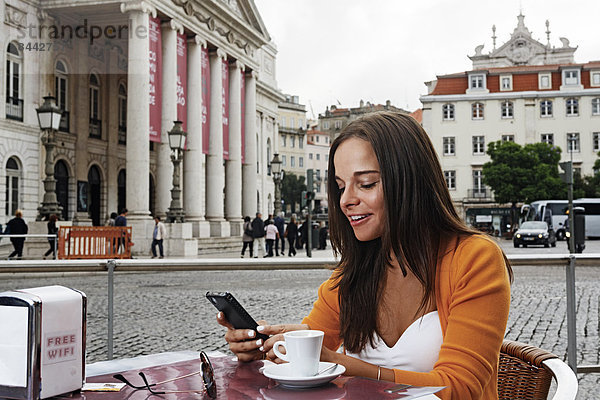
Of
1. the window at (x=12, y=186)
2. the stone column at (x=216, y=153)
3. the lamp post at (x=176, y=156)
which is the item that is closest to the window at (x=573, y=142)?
the stone column at (x=216, y=153)

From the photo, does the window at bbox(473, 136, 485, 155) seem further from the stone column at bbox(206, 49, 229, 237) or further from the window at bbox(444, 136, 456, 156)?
the stone column at bbox(206, 49, 229, 237)

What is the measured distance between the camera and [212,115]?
34.7m

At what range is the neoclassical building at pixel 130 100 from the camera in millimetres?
26406

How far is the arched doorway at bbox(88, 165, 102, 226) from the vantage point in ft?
109

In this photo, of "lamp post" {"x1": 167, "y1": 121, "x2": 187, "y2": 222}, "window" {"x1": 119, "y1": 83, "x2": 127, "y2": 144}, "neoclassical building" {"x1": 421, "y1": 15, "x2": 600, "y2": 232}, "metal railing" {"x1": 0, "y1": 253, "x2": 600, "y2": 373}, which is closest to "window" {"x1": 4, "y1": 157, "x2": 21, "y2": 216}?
"lamp post" {"x1": 167, "y1": 121, "x2": 187, "y2": 222}

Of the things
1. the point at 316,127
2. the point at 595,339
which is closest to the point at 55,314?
the point at 595,339

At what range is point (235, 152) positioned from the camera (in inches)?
1487

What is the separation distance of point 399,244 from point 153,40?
26803mm

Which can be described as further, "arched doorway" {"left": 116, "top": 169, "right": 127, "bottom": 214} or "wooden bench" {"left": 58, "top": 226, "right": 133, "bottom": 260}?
"arched doorway" {"left": 116, "top": 169, "right": 127, "bottom": 214}

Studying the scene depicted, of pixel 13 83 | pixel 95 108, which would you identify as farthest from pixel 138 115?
pixel 95 108

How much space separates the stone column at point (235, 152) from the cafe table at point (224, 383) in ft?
117

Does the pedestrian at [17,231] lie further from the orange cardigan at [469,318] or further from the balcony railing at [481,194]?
the balcony railing at [481,194]

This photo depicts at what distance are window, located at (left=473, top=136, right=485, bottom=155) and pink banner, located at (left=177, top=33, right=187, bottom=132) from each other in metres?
39.2

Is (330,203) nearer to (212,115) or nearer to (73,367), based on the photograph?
(73,367)
